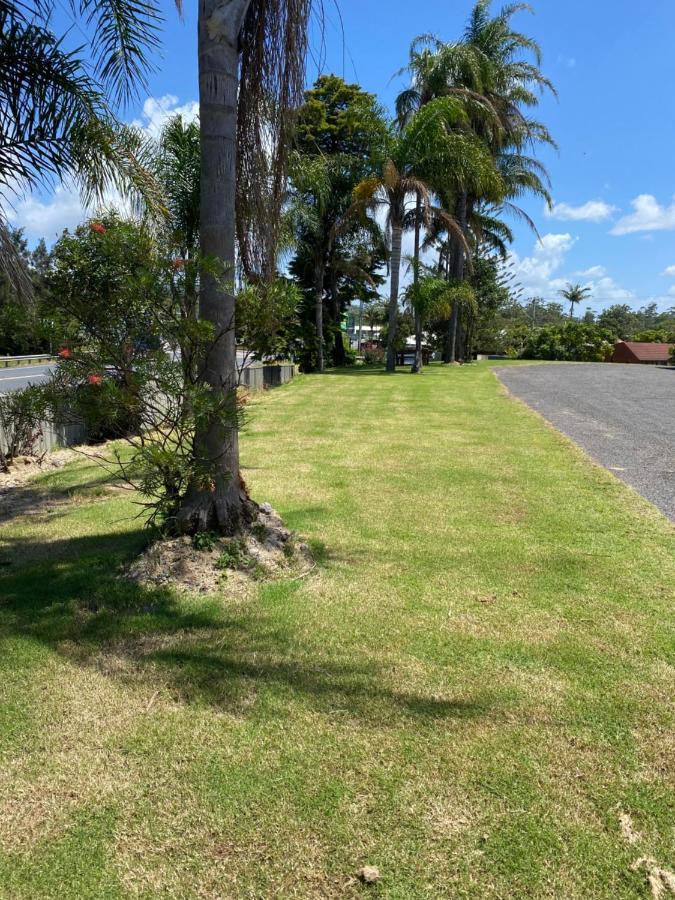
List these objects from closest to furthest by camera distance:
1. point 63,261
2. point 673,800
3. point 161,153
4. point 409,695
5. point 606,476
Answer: point 673,800 → point 409,695 → point 63,261 → point 606,476 → point 161,153

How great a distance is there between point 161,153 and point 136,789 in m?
8.74

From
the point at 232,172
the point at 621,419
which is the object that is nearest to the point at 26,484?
the point at 232,172

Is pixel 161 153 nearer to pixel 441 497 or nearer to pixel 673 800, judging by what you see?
pixel 441 497

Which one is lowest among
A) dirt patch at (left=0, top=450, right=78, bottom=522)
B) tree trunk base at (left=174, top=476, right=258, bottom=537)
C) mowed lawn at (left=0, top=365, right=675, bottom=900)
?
mowed lawn at (left=0, top=365, right=675, bottom=900)

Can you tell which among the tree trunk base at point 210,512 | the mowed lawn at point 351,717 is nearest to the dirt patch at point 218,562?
the tree trunk base at point 210,512

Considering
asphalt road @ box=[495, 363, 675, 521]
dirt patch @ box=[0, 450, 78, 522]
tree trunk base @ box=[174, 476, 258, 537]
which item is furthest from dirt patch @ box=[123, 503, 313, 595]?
asphalt road @ box=[495, 363, 675, 521]

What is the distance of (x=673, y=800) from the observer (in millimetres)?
2293

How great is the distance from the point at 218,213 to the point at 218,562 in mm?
2266

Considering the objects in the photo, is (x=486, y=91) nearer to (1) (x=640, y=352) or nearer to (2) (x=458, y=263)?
(2) (x=458, y=263)

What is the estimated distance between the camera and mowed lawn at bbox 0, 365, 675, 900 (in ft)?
6.71

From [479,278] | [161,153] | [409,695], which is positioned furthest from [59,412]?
[479,278]

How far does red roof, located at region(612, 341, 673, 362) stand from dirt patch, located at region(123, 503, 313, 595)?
1814 inches

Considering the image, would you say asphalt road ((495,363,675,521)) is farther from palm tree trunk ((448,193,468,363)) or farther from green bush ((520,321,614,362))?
green bush ((520,321,614,362))

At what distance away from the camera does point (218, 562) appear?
416cm
